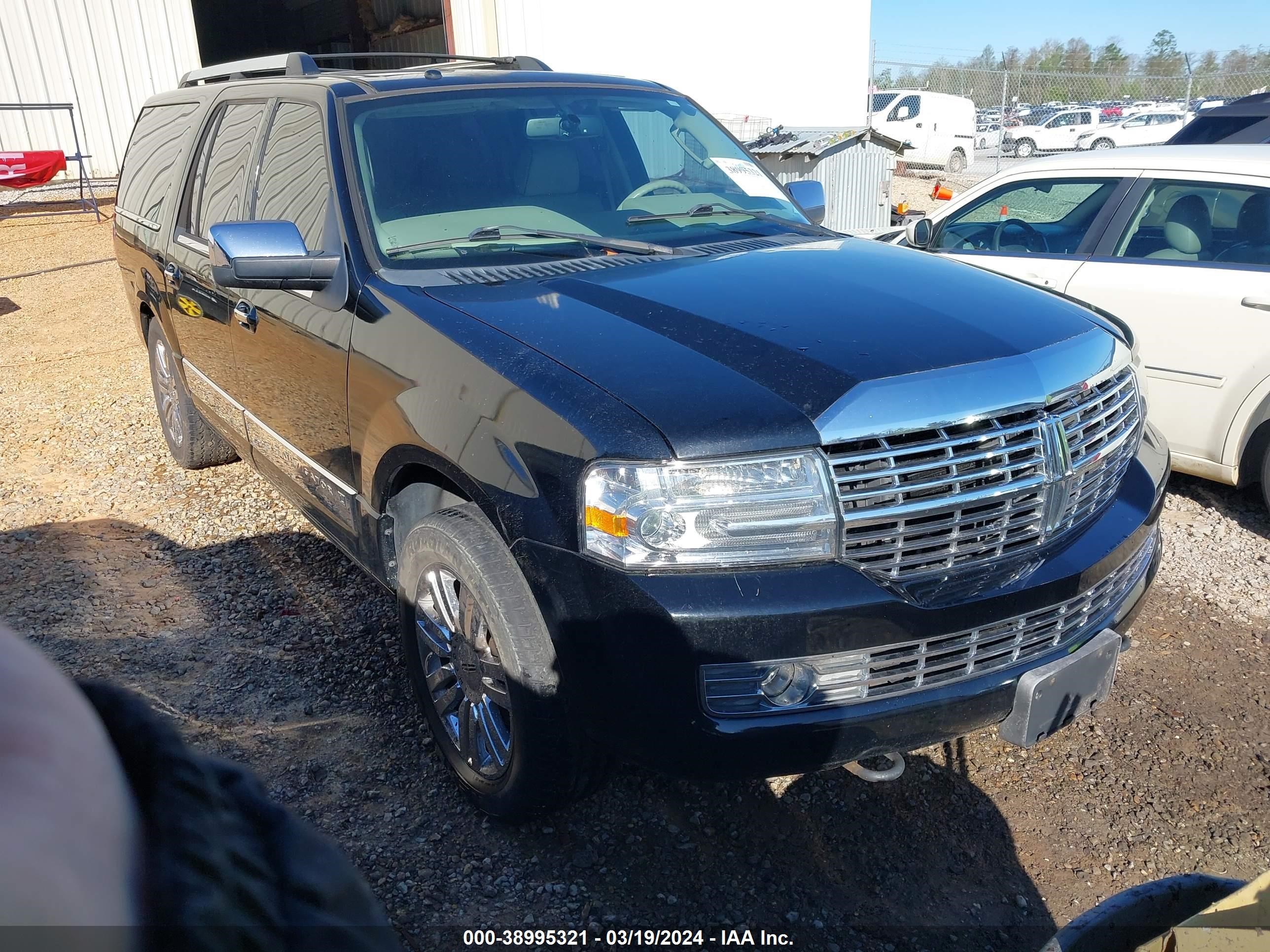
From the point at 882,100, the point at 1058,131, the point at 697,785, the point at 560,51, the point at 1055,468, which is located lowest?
the point at 1058,131

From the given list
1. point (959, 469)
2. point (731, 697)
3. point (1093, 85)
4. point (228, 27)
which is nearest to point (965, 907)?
point (731, 697)

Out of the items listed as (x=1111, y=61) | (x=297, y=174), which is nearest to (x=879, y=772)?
(x=297, y=174)

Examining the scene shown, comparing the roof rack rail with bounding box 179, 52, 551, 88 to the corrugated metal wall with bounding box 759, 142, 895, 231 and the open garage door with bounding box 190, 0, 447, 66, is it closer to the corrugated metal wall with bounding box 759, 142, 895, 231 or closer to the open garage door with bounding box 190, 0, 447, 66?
the corrugated metal wall with bounding box 759, 142, 895, 231

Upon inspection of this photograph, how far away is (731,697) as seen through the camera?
2.24 m

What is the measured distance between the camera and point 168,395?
18.7ft

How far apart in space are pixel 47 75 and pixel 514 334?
18983 millimetres

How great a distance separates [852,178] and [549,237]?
9268 millimetres

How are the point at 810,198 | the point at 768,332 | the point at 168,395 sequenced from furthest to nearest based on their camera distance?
the point at 168,395 < the point at 810,198 < the point at 768,332

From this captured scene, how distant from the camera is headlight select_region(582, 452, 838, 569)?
2.19 meters

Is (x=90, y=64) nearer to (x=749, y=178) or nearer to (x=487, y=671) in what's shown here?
(x=749, y=178)

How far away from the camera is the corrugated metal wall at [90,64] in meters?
17.1

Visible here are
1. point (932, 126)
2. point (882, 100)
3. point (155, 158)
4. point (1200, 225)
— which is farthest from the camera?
point (882, 100)

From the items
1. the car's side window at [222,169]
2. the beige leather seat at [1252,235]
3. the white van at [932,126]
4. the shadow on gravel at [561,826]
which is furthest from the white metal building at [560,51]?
the shadow on gravel at [561,826]

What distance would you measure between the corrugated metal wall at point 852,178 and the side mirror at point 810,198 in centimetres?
697
